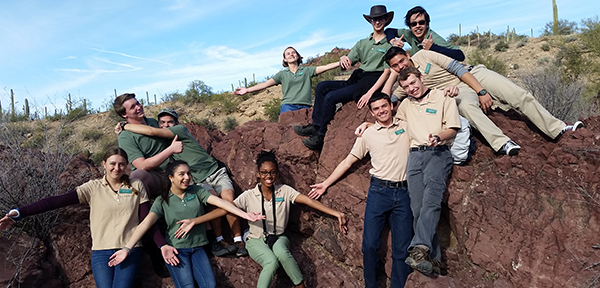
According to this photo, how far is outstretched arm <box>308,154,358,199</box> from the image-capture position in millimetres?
4676

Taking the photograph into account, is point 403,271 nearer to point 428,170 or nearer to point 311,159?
point 428,170

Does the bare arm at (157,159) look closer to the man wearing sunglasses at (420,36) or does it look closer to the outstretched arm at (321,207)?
the outstretched arm at (321,207)

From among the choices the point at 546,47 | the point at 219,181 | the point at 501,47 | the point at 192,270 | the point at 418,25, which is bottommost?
the point at 192,270

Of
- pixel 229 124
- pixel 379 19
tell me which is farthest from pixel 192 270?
pixel 229 124

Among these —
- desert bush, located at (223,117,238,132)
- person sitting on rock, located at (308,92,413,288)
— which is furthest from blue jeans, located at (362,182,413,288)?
desert bush, located at (223,117,238,132)

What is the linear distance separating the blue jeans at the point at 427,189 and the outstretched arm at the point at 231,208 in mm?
1681

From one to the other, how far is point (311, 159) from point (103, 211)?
9.14 ft

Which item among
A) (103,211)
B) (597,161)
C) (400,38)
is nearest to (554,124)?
(597,161)

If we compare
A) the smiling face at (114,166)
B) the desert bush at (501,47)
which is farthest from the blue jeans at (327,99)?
the desert bush at (501,47)

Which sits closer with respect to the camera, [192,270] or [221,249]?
[192,270]

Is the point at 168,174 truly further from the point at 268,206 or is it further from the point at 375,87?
the point at 375,87

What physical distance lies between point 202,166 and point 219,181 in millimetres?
318

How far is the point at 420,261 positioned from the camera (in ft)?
11.4

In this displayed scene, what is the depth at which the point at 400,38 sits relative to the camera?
17.0 feet
